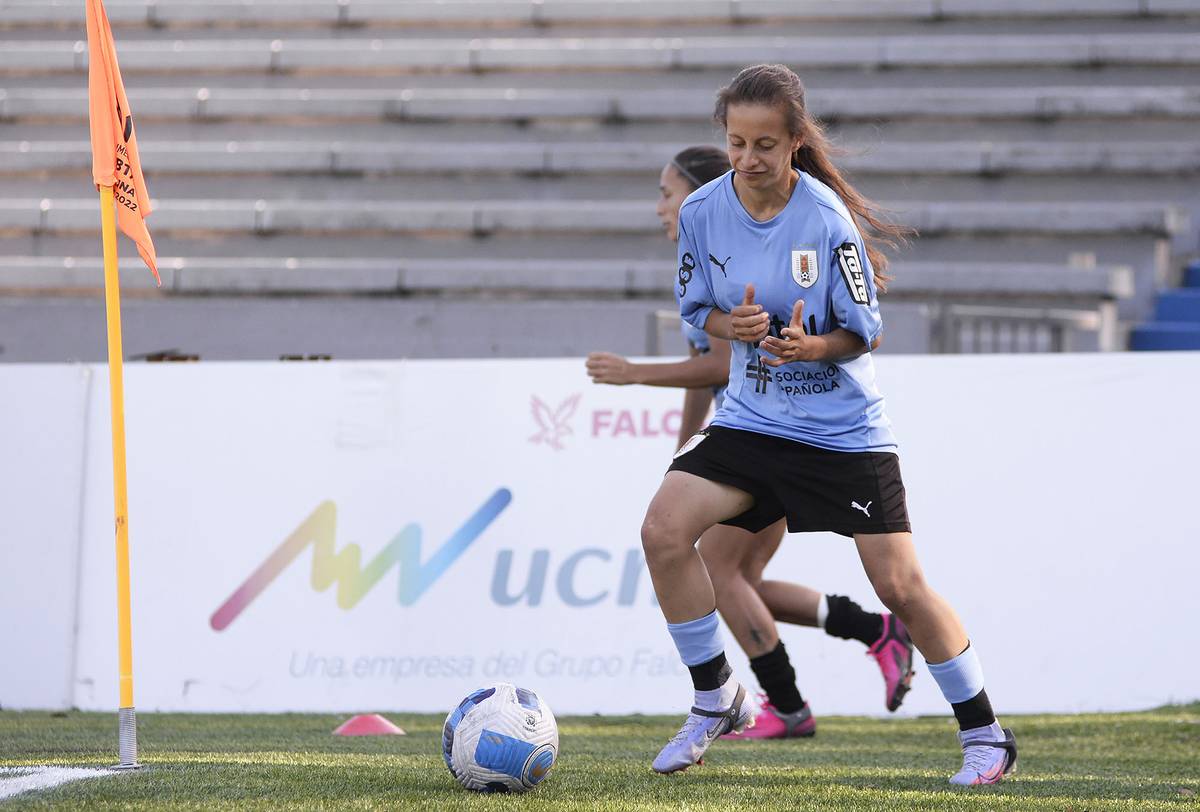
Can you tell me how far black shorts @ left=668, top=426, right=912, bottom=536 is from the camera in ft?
12.8

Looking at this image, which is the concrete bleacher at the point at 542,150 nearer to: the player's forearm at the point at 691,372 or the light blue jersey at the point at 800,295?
the player's forearm at the point at 691,372

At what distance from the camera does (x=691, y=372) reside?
16.0 feet

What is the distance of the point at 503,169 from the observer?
11969mm

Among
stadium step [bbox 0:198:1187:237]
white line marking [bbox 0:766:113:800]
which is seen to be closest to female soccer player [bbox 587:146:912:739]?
white line marking [bbox 0:766:113:800]

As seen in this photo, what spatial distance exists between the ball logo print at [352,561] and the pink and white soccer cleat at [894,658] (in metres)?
1.92

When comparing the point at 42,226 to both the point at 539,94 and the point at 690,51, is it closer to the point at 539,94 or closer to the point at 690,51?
the point at 539,94

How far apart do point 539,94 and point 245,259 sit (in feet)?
8.78

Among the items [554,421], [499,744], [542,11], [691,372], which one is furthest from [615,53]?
[499,744]

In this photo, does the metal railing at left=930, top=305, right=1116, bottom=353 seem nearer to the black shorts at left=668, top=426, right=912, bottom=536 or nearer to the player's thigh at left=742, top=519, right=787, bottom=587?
the player's thigh at left=742, top=519, right=787, bottom=587

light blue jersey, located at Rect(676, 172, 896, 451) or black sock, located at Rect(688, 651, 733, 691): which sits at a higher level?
light blue jersey, located at Rect(676, 172, 896, 451)

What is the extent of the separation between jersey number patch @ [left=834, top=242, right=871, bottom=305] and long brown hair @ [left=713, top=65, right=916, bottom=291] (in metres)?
0.15

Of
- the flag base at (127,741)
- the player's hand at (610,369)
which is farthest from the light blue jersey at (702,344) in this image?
the flag base at (127,741)

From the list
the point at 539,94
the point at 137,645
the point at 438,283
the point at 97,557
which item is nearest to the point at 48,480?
the point at 97,557

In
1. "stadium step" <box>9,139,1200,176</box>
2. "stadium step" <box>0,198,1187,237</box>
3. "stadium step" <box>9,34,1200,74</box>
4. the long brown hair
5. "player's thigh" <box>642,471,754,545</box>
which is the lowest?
"player's thigh" <box>642,471,754,545</box>
